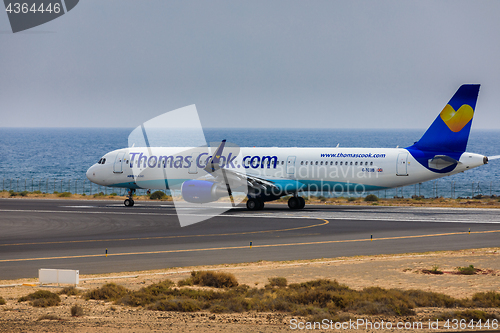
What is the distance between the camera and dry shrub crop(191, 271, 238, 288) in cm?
1652

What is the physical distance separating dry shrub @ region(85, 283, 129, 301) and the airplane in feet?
71.8

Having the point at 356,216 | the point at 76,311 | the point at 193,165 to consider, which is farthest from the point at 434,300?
the point at 193,165

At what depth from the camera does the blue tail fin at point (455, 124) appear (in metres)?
37.8

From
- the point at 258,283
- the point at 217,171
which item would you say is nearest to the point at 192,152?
the point at 217,171

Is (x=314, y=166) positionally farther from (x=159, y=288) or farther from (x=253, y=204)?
(x=159, y=288)

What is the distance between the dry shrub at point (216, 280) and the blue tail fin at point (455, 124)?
2465cm

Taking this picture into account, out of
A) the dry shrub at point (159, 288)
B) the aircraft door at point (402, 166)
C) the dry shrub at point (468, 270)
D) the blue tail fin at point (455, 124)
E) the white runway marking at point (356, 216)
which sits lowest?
the dry shrub at point (468, 270)

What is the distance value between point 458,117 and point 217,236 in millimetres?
19740

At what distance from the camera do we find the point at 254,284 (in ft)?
54.9

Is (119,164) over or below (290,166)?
over

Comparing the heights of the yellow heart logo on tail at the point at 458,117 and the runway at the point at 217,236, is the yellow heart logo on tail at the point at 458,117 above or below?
above

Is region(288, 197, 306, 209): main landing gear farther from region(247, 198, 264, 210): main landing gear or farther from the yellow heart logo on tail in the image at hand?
the yellow heart logo on tail

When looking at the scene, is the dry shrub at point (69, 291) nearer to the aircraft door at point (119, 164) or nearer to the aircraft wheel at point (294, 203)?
the aircraft wheel at point (294, 203)

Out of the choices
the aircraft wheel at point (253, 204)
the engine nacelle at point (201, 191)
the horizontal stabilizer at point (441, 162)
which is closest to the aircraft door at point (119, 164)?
the engine nacelle at point (201, 191)
